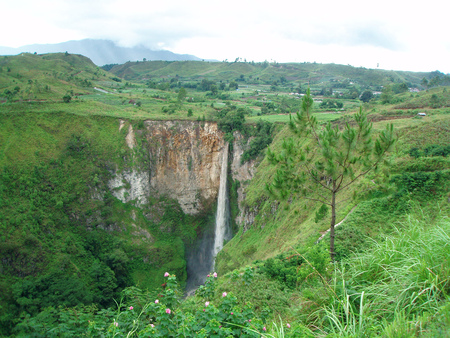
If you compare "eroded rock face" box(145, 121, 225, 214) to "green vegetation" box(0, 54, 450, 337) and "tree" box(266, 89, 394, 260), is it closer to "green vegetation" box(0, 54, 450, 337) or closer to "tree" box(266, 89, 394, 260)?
"green vegetation" box(0, 54, 450, 337)

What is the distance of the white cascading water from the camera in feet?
109

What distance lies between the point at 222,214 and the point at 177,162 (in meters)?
9.01

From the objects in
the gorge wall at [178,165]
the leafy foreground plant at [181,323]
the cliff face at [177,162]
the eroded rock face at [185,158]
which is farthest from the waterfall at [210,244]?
the leafy foreground plant at [181,323]

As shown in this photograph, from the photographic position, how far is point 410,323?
3084mm

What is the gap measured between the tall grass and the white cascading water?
94.3 ft

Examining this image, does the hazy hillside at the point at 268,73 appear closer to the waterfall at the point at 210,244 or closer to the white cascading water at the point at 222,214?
the white cascading water at the point at 222,214

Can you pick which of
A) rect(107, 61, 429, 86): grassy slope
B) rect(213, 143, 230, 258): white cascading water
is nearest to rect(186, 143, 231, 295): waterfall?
rect(213, 143, 230, 258): white cascading water

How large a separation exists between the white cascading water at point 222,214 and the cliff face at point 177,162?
4.07ft

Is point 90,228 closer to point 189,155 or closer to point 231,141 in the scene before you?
point 189,155

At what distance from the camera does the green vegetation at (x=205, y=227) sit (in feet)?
13.0

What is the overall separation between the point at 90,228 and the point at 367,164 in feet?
98.0

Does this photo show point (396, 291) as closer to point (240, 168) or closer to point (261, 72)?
point (240, 168)

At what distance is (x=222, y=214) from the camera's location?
33.6m

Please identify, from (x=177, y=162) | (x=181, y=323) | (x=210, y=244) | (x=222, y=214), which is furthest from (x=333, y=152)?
(x=210, y=244)
